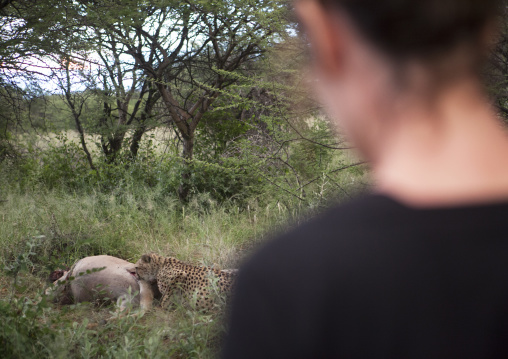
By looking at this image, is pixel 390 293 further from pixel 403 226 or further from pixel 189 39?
pixel 189 39

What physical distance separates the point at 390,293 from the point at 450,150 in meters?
0.23

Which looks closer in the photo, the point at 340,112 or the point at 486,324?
the point at 486,324

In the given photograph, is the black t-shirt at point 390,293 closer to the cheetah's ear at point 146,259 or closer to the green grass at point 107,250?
the green grass at point 107,250

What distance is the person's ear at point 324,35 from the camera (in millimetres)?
723

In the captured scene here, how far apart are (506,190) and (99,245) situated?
5.43 metres

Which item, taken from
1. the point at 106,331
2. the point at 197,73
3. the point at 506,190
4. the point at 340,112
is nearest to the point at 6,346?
the point at 106,331

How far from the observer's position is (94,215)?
264 inches

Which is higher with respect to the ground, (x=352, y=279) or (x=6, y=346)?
(x=352, y=279)

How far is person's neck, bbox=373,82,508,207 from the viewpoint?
67cm

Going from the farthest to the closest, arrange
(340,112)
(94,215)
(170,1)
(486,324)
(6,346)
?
(170,1) → (94,215) → (6,346) → (340,112) → (486,324)

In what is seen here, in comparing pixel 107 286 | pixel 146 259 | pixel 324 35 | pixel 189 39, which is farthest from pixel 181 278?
pixel 189 39

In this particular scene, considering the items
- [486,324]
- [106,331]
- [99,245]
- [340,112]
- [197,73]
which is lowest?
[106,331]

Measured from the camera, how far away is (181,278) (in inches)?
166

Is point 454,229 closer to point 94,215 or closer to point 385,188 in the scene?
point 385,188
